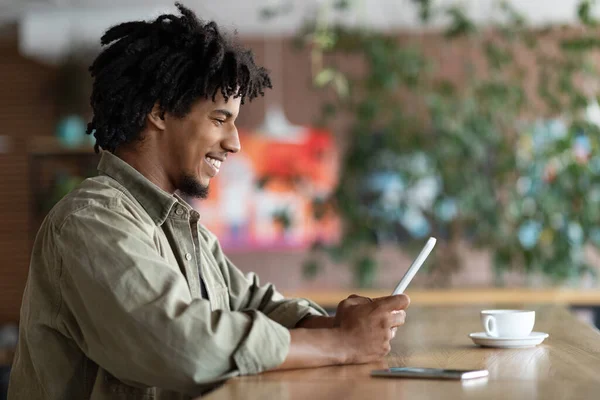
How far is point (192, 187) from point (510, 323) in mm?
659

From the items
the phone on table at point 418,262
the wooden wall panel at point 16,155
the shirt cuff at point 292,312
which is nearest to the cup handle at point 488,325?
the phone on table at point 418,262

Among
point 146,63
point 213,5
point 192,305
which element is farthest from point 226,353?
point 213,5

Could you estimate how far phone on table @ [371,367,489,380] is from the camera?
1.32m

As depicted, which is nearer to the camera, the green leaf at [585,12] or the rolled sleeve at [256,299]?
the rolled sleeve at [256,299]

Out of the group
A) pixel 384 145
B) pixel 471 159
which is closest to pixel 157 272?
pixel 471 159

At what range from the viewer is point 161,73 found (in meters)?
1.68

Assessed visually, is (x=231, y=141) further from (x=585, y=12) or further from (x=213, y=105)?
(x=585, y=12)

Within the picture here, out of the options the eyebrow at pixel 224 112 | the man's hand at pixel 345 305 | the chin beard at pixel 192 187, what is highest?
the eyebrow at pixel 224 112

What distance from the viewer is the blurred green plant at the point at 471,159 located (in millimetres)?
5055

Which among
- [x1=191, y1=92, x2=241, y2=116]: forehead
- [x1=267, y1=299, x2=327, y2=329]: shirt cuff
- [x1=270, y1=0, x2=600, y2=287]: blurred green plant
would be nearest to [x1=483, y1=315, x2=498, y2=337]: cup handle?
[x1=267, y1=299, x2=327, y2=329]: shirt cuff

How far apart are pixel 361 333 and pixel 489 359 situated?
218 millimetres

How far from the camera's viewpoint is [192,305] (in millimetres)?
1371

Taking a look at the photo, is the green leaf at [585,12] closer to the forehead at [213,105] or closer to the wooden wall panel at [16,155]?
the forehead at [213,105]

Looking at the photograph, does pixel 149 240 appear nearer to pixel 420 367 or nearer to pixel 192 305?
pixel 192 305
